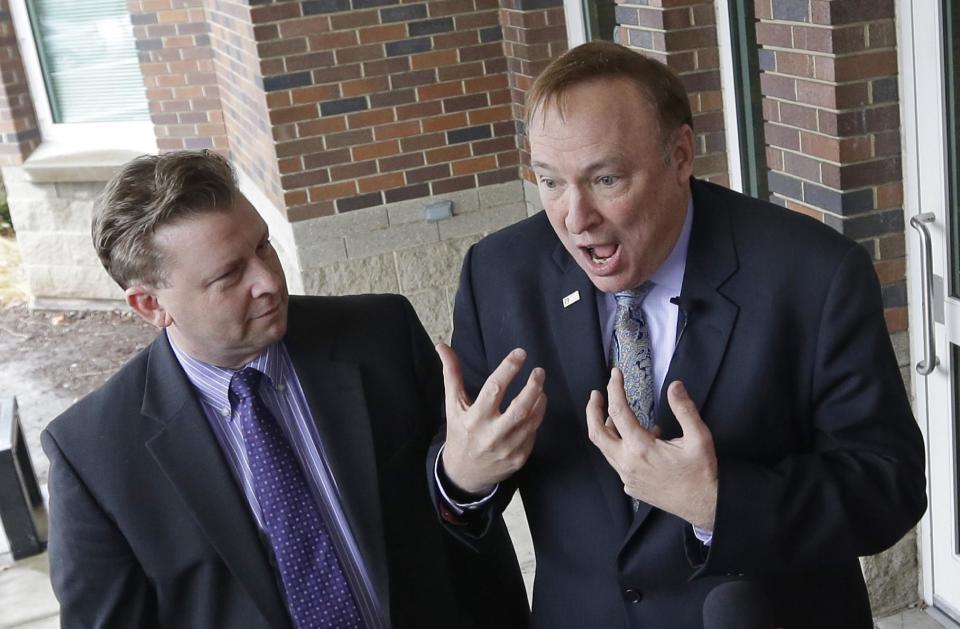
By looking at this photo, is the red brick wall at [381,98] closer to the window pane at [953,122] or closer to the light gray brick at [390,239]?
the light gray brick at [390,239]

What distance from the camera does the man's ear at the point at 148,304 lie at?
2.16 meters

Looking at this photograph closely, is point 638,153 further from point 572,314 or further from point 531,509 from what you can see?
point 531,509

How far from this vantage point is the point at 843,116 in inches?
131

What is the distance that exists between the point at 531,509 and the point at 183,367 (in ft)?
2.44

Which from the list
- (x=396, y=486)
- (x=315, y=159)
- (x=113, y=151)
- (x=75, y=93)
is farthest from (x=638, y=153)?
(x=75, y=93)

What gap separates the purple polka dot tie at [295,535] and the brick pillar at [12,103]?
8376 mm

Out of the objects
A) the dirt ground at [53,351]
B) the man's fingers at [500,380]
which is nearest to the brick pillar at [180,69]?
the dirt ground at [53,351]

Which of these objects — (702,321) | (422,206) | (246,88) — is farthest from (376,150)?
(702,321)

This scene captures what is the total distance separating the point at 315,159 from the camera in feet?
19.9

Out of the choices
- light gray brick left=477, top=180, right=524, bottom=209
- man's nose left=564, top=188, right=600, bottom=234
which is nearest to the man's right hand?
man's nose left=564, top=188, right=600, bottom=234

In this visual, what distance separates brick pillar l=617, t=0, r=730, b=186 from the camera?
429 centimetres

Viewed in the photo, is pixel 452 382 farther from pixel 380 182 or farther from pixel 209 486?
pixel 380 182

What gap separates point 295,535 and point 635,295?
0.79 metres

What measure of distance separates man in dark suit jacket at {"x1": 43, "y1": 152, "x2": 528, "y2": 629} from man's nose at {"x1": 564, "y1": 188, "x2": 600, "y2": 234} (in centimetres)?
60
